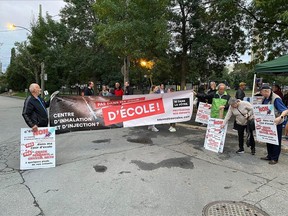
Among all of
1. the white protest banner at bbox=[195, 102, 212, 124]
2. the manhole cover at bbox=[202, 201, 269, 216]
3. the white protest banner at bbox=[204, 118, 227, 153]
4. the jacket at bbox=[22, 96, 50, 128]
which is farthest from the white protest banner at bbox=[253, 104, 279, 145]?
the jacket at bbox=[22, 96, 50, 128]

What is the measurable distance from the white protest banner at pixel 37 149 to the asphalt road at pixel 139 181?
0.18 m

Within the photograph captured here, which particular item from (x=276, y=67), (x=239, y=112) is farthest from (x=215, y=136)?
(x=276, y=67)

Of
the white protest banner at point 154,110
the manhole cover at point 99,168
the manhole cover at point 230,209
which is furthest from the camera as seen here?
the white protest banner at point 154,110

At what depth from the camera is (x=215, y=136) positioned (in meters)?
6.07

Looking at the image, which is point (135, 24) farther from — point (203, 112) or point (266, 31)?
point (266, 31)

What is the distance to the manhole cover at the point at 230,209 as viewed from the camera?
321cm

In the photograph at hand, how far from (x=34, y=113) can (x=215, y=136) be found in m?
4.38

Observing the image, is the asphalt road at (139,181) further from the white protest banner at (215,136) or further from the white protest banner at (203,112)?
the white protest banner at (203,112)

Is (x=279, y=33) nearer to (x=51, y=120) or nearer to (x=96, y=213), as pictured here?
(x=51, y=120)

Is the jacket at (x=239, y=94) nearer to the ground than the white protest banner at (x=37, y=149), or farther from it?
farther from it

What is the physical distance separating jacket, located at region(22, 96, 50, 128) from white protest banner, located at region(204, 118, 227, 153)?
4.09 meters

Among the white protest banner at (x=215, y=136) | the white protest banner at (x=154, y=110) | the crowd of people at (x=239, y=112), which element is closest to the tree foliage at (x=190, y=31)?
the white protest banner at (x=154, y=110)

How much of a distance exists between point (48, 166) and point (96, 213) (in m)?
2.25

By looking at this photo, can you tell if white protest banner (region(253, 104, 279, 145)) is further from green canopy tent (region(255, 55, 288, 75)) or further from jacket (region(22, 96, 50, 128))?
jacket (region(22, 96, 50, 128))
